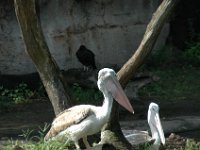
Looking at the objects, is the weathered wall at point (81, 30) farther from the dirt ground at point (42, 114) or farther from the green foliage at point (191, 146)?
the green foliage at point (191, 146)

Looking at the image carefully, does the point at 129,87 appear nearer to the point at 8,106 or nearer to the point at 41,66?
the point at 8,106

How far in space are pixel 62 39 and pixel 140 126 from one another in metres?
5.64

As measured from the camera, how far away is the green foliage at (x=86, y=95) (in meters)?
12.7

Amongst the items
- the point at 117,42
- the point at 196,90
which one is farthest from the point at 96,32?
the point at 196,90

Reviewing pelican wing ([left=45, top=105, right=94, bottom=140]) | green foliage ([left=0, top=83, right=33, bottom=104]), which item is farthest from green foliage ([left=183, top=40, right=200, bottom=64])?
pelican wing ([left=45, top=105, right=94, bottom=140])

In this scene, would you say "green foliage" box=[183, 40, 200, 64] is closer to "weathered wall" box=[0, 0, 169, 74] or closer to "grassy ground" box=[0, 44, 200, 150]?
"grassy ground" box=[0, 44, 200, 150]

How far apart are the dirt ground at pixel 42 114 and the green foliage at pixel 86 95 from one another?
24.2 inches

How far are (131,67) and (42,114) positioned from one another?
412 centimetres

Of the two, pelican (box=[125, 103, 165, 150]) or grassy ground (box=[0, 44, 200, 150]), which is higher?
pelican (box=[125, 103, 165, 150])

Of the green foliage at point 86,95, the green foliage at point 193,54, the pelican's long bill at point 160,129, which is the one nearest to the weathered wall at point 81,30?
the green foliage at point 193,54

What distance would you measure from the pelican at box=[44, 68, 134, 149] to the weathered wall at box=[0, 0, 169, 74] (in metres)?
7.51

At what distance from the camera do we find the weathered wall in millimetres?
14805

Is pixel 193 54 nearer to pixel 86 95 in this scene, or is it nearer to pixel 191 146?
pixel 86 95

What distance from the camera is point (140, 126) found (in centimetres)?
1027
